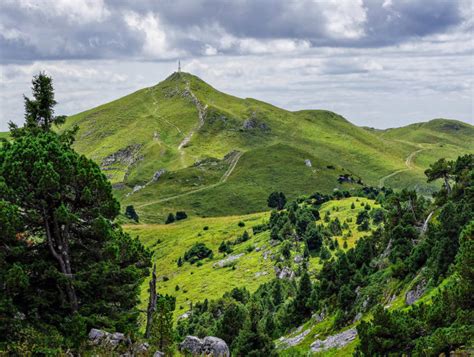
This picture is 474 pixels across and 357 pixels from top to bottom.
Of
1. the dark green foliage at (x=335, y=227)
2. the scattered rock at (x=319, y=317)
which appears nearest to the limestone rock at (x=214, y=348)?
the scattered rock at (x=319, y=317)

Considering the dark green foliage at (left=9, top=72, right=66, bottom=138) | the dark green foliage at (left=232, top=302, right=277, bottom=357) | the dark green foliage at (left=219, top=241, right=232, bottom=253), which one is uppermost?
the dark green foliage at (left=9, top=72, right=66, bottom=138)

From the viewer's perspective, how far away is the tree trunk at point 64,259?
2959cm

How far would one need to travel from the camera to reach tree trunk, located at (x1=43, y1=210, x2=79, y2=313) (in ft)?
97.1

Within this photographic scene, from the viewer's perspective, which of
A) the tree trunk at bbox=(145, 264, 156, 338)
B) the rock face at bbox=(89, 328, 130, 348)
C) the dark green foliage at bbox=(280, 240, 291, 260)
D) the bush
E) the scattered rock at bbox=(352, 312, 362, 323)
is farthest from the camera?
the bush

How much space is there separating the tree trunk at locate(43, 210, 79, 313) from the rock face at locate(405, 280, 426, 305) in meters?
28.7

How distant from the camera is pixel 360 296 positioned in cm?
5488

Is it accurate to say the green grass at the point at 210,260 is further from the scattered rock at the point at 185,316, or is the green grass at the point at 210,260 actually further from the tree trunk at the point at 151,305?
the tree trunk at the point at 151,305

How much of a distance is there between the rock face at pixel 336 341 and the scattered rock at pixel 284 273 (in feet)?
170

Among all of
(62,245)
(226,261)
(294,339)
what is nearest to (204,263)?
(226,261)

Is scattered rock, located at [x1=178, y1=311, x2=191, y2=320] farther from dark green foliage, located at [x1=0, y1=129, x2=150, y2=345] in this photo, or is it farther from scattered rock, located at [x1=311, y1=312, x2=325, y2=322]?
dark green foliage, located at [x1=0, y1=129, x2=150, y2=345]

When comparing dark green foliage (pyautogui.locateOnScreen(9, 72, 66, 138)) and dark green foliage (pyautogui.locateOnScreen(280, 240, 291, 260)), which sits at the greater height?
dark green foliage (pyautogui.locateOnScreen(9, 72, 66, 138))

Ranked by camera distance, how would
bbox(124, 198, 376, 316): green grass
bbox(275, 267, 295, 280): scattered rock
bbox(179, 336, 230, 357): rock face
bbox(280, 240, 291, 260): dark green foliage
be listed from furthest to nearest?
bbox(280, 240, 291, 260): dark green foliage → bbox(124, 198, 376, 316): green grass → bbox(275, 267, 295, 280): scattered rock → bbox(179, 336, 230, 357): rock face

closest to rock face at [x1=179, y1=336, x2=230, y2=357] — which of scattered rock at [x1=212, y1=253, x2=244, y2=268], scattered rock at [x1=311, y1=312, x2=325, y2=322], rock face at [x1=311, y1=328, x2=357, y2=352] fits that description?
rock face at [x1=311, y1=328, x2=357, y2=352]

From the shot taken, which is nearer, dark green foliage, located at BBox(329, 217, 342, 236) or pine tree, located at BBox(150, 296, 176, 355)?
pine tree, located at BBox(150, 296, 176, 355)
